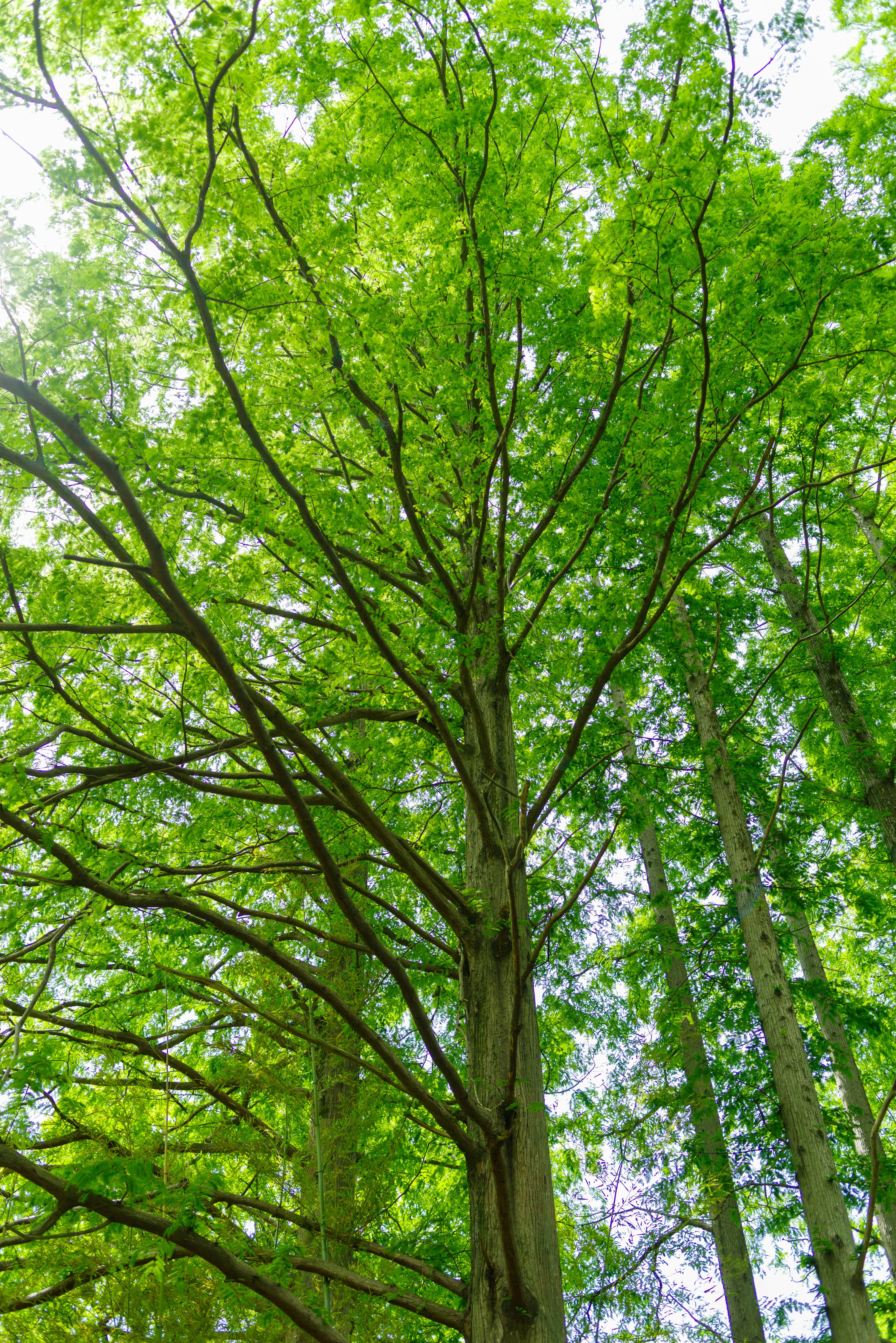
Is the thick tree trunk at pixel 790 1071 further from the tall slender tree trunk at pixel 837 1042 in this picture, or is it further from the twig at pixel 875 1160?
the twig at pixel 875 1160

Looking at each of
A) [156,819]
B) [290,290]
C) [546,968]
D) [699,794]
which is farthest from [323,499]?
[699,794]

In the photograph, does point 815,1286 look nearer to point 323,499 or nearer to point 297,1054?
point 297,1054

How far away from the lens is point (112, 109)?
3086mm

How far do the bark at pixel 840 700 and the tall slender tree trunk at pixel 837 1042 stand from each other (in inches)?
35.1

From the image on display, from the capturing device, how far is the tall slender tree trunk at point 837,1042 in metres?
6.67

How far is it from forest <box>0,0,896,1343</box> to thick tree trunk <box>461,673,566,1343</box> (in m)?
0.03

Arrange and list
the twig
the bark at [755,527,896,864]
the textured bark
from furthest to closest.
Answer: the textured bark, the bark at [755,527,896,864], the twig

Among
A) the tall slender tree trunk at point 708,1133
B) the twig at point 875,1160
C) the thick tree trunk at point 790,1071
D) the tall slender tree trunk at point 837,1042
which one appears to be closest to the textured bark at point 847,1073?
the tall slender tree trunk at point 837,1042

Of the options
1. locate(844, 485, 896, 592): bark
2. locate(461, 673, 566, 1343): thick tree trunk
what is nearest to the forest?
locate(461, 673, 566, 1343): thick tree trunk

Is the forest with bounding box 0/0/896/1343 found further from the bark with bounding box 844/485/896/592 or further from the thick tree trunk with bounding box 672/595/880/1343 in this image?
the bark with bounding box 844/485/896/592

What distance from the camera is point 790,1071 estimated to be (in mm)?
5535

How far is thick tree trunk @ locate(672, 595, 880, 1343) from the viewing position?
493cm

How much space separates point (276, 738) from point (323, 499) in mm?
1615

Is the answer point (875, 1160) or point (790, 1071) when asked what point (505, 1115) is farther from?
point (790, 1071)
